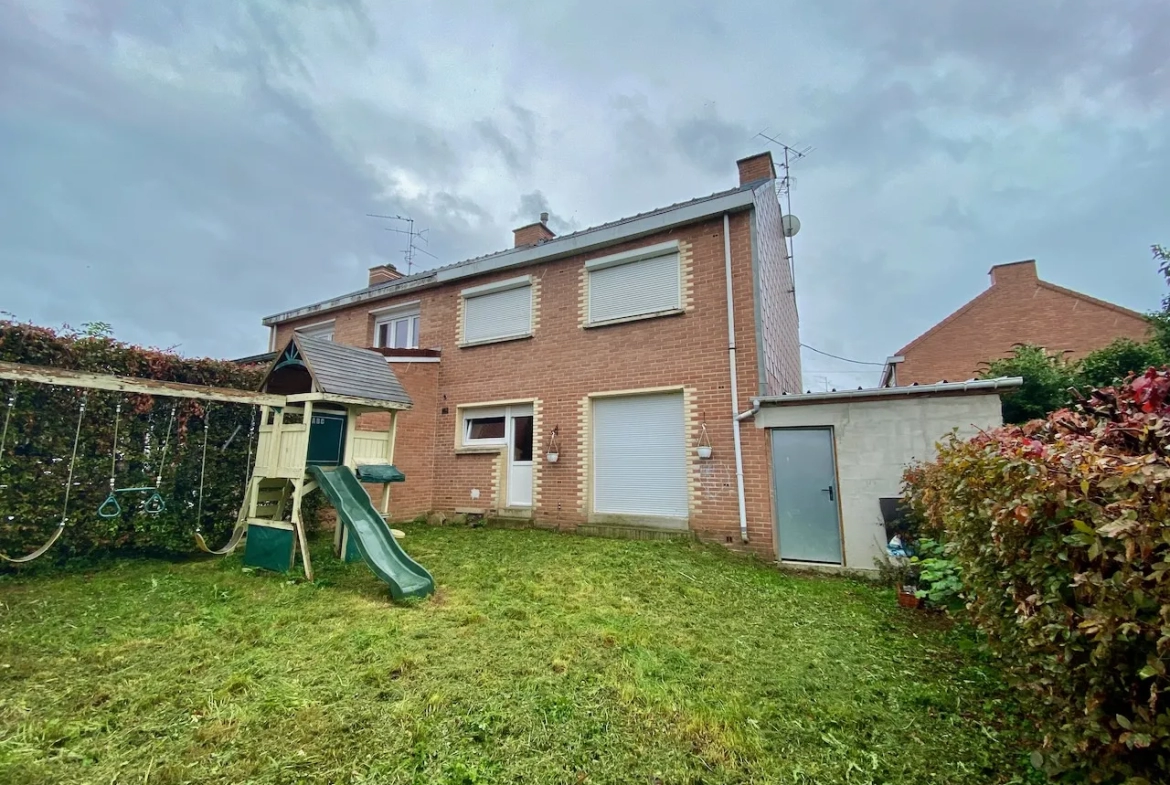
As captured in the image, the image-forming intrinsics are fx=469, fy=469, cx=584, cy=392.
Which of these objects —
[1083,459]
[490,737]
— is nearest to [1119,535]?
[1083,459]

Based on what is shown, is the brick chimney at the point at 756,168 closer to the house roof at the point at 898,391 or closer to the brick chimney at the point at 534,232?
the brick chimney at the point at 534,232

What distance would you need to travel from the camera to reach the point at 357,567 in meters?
6.15

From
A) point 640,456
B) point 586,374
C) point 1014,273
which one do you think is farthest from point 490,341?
point 1014,273

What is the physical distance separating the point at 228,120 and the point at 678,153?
1163 cm

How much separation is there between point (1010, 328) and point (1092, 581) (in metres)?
21.8

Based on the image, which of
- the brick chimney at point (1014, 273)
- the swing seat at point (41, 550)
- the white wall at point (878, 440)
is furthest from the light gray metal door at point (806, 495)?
the brick chimney at point (1014, 273)

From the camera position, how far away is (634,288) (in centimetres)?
933

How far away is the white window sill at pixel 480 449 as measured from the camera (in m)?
10.2

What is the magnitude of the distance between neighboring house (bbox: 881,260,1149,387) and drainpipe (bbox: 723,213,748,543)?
43.1 ft

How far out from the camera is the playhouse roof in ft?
21.1

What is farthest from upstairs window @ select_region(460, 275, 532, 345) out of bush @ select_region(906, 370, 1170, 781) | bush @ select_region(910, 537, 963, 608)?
bush @ select_region(906, 370, 1170, 781)

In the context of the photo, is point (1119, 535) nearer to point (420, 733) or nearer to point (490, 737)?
point (490, 737)

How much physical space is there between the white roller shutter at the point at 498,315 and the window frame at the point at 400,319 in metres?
1.60

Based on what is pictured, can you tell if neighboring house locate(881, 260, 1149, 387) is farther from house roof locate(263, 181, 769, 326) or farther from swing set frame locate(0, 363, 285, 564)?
swing set frame locate(0, 363, 285, 564)
